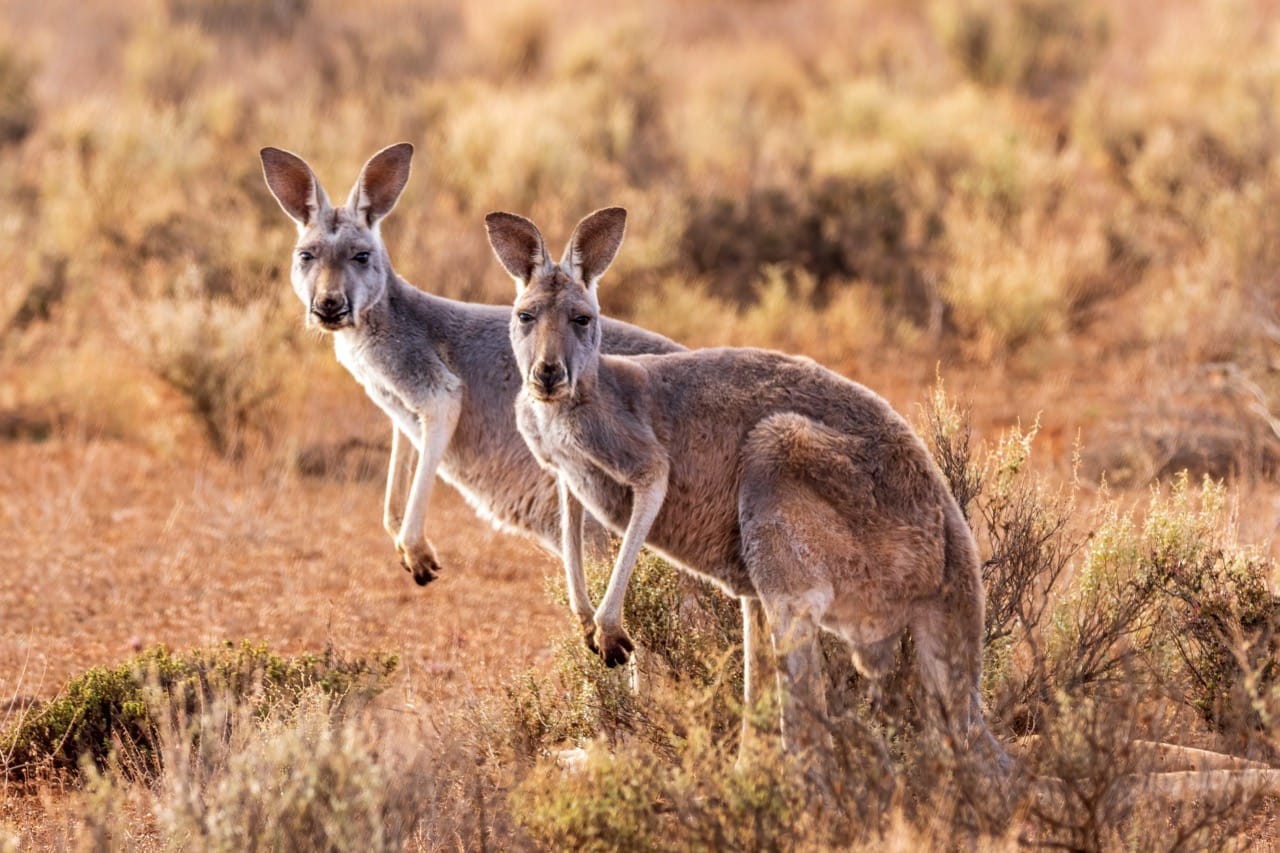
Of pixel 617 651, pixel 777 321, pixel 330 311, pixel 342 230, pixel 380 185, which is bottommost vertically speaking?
pixel 777 321

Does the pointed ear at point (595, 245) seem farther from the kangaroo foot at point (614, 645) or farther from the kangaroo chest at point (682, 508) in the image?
the kangaroo foot at point (614, 645)

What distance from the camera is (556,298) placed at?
4715mm

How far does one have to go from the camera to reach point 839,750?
172 inches

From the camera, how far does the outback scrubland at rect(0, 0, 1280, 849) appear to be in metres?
4.21

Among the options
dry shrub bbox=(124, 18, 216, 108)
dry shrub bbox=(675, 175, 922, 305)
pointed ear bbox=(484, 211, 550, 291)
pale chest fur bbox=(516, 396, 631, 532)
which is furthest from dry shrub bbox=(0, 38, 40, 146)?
pale chest fur bbox=(516, 396, 631, 532)

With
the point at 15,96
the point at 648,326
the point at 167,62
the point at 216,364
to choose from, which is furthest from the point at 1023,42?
the point at 216,364

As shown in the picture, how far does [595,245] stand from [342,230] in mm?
1434

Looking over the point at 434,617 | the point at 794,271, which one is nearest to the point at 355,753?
the point at 434,617

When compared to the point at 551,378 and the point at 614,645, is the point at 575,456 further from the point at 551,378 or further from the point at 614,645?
the point at 614,645

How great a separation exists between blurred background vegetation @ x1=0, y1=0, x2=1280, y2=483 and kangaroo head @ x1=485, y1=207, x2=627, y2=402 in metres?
4.92

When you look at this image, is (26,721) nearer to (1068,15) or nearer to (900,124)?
(900,124)

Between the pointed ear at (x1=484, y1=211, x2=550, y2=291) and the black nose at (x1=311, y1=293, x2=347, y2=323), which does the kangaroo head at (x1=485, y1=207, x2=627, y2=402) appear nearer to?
the pointed ear at (x1=484, y1=211, x2=550, y2=291)

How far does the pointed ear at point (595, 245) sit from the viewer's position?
4816mm

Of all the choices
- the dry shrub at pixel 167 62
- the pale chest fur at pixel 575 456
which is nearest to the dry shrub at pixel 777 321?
the pale chest fur at pixel 575 456
